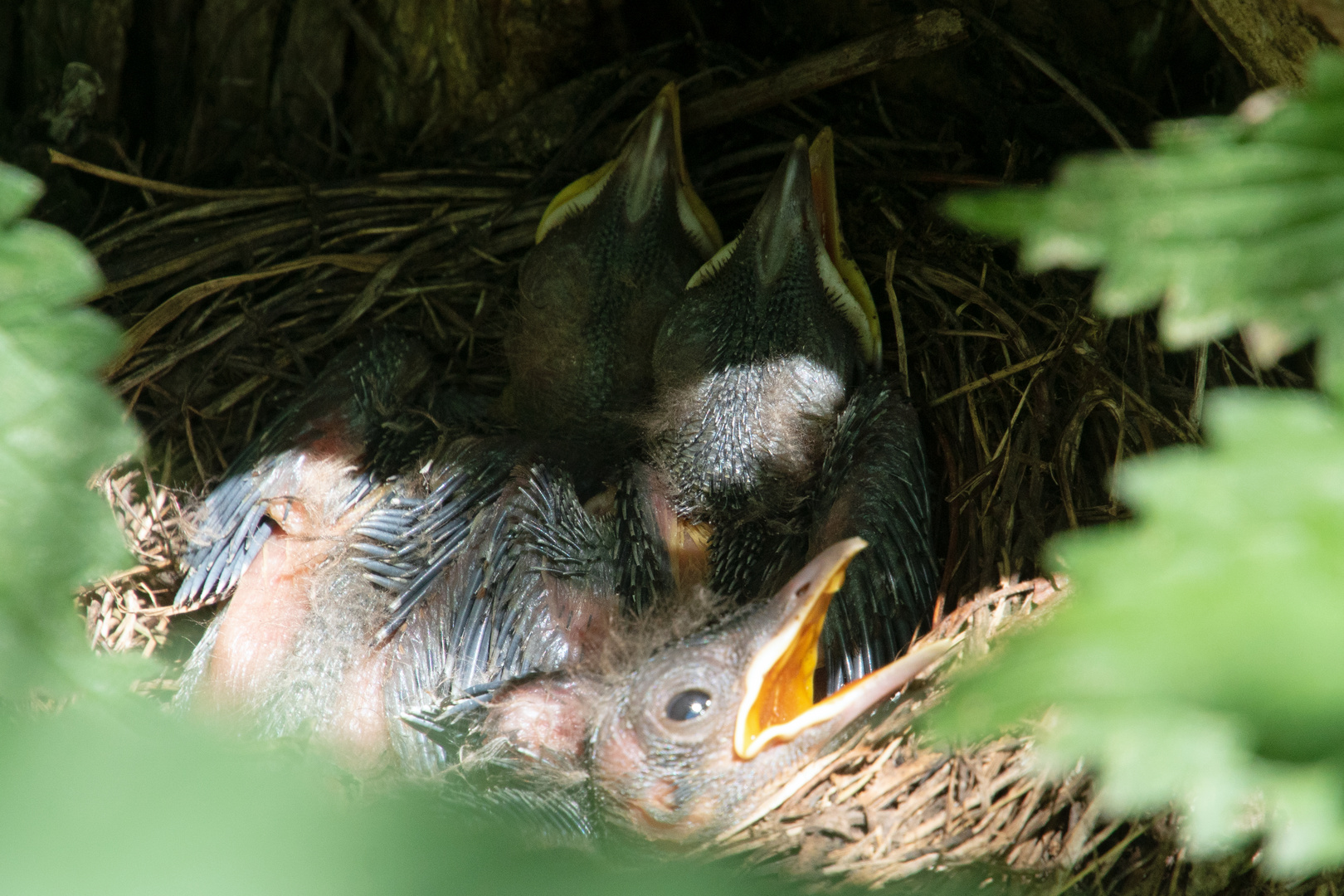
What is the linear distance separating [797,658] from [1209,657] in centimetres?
93

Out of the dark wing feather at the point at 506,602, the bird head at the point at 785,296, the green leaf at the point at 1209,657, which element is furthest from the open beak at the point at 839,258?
the green leaf at the point at 1209,657

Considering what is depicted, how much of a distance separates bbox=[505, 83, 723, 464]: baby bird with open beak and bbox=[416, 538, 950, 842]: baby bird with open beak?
56 centimetres

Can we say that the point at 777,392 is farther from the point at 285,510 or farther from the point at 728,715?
the point at 285,510

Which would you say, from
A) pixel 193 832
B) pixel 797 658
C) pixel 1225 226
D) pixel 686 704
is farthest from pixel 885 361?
pixel 193 832

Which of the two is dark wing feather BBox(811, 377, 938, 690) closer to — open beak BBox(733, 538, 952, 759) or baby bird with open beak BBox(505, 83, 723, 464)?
open beak BBox(733, 538, 952, 759)

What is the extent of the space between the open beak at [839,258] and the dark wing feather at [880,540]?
16cm

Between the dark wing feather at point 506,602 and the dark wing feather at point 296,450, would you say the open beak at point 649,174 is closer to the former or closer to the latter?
the dark wing feather at point 296,450

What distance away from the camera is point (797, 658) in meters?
1.34

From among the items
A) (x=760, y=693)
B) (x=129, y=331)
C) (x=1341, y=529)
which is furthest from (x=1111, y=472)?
(x=129, y=331)

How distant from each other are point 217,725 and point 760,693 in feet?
2.44

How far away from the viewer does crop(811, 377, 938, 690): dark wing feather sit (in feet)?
4.95

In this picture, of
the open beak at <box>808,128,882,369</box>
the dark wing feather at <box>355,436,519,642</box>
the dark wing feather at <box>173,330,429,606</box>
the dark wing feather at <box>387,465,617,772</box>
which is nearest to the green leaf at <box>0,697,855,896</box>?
the dark wing feather at <box>387,465,617,772</box>

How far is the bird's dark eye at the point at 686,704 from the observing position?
1.32 metres

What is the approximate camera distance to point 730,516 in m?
1.80
